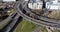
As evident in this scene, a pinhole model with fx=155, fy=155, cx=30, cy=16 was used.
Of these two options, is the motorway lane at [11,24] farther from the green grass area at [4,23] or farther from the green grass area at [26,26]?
the green grass area at [26,26]

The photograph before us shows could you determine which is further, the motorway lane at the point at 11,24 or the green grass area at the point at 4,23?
the green grass area at the point at 4,23

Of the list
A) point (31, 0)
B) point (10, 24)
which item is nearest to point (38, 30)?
point (10, 24)

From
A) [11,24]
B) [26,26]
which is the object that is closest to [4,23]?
[11,24]

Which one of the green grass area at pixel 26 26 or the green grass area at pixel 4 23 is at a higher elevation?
the green grass area at pixel 4 23

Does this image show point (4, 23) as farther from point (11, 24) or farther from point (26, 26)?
point (26, 26)

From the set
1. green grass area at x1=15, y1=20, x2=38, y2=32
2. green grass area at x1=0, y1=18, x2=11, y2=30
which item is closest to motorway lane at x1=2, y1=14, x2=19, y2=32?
green grass area at x1=0, y1=18, x2=11, y2=30

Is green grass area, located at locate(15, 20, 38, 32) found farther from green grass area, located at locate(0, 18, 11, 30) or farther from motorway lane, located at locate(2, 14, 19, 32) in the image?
green grass area, located at locate(0, 18, 11, 30)

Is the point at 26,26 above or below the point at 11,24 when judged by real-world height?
below

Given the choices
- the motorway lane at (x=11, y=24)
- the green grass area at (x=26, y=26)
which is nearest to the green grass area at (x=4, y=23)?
the motorway lane at (x=11, y=24)
